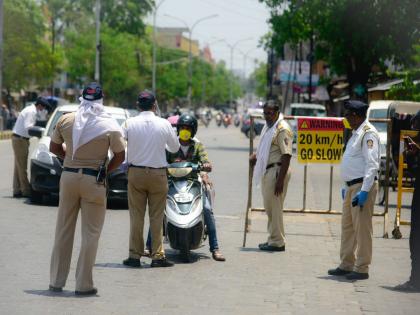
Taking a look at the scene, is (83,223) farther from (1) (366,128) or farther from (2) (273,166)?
(2) (273,166)

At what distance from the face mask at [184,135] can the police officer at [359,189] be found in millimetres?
1941

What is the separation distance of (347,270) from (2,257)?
143 inches

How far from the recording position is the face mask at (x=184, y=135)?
12.4 m

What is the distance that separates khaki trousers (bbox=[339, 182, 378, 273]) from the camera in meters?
11.1

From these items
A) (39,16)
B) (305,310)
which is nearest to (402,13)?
(305,310)

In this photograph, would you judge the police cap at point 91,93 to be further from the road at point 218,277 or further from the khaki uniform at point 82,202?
the road at point 218,277

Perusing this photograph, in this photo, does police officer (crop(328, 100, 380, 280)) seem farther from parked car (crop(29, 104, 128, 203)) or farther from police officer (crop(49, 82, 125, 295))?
parked car (crop(29, 104, 128, 203))

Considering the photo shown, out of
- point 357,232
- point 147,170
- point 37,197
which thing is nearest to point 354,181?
point 357,232

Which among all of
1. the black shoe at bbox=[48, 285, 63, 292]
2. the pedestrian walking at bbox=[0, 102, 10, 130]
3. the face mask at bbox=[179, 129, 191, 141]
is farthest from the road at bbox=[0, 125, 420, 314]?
the pedestrian walking at bbox=[0, 102, 10, 130]

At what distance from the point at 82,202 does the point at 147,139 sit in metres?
1.78

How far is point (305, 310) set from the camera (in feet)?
30.2

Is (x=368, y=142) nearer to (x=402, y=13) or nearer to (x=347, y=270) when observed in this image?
(x=347, y=270)

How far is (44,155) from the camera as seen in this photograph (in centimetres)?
1800

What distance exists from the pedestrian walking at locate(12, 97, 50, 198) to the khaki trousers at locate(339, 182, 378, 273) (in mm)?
8322
